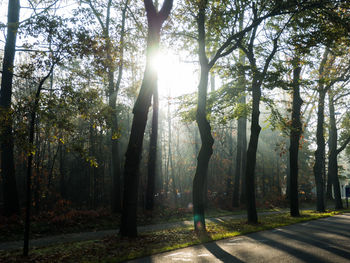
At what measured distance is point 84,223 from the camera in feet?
50.0

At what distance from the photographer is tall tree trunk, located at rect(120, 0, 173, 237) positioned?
35.1ft

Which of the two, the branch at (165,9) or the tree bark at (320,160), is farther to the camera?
the tree bark at (320,160)

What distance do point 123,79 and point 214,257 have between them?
580 inches

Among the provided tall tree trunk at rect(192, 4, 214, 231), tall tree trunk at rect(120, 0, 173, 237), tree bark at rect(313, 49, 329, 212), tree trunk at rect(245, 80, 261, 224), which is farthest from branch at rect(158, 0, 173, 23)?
tree bark at rect(313, 49, 329, 212)

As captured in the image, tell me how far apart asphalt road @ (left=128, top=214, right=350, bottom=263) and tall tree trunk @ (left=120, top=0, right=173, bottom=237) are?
2.92 meters

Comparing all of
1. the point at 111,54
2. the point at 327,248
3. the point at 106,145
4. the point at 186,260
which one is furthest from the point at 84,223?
the point at 106,145

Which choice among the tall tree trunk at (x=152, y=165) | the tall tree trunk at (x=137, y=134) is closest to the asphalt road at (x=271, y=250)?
the tall tree trunk at (x=137, y=134)

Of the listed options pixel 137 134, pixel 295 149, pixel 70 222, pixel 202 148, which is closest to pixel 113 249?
pixel 137 134

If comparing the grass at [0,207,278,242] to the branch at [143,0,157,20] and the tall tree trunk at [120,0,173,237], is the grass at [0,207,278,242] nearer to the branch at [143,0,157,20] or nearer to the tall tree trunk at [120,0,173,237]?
the tall tree trunk at [120,0,173,237]

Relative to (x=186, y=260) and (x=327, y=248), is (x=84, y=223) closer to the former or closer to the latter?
(x=186, y=260)

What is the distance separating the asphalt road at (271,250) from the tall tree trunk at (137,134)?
115 inches

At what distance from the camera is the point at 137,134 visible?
36.5 feet

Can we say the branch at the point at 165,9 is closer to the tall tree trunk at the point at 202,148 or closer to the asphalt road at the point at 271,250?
the tall tree trunk at the point at 202,148

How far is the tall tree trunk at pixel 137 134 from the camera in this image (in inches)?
421
